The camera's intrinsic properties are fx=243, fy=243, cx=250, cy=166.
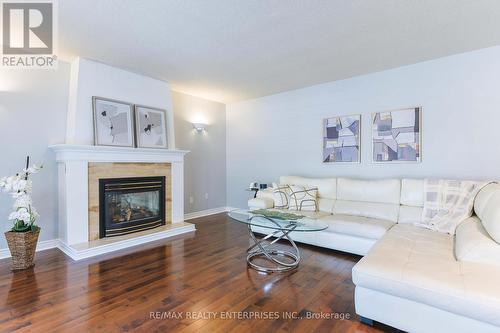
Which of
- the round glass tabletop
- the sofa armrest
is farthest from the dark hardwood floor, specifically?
the sofa armrest

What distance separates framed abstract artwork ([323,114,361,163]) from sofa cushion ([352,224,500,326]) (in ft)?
6.76

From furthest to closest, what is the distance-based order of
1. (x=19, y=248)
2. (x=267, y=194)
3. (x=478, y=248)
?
(x=267, y=194) < (x=19, y=248) < (x=478, y=248)

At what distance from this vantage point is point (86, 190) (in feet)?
10.5

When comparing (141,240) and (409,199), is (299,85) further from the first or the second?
(141,240)

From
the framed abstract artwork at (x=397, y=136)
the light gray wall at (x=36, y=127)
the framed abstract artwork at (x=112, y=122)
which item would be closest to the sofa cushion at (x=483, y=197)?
the framed abstract artwork at (x=397, y=136)

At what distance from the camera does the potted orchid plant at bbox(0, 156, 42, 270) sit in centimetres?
257

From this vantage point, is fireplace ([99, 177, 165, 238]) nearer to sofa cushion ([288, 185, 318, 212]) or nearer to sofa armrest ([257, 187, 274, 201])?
sofa armrest ([257, 187, 274, 201])

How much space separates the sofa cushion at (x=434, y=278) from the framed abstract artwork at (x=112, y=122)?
3399mm

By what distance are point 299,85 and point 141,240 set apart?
3.61 meters

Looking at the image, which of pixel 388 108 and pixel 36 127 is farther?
pixel 388 108

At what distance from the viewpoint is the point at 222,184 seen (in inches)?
222

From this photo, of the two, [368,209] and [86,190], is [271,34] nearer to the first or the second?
[368,209]

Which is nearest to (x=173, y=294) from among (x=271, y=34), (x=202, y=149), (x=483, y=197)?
(x=271, y=34)

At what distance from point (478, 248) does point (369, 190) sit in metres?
1.78
